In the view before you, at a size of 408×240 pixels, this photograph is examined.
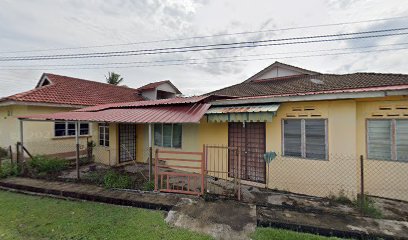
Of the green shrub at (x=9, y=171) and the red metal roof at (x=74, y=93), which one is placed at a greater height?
the red metal roof at (x=74, y=93)

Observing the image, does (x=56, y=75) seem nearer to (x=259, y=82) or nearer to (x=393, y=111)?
(x=259, y=82)

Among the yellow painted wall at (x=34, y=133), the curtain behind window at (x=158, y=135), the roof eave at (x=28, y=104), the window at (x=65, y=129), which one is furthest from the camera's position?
the window at (x=65, y=129)

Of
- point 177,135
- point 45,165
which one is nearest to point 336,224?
point 177,135

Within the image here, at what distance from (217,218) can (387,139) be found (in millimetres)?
5264

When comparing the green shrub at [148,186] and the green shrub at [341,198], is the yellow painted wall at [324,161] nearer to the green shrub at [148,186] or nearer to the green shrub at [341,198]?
the green shrub at [341,198]

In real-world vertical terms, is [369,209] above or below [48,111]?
below

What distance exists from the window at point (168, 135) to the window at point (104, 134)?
9.65ft

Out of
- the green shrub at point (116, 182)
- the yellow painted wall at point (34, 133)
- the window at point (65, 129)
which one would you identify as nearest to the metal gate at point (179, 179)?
the green shrub at point (116, 182)

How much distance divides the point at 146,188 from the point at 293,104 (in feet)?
18.1

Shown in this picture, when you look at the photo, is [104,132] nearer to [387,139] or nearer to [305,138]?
[305,138]

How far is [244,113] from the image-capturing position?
6.56 meters

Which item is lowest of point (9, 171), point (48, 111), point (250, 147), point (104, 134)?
point (9, 171)

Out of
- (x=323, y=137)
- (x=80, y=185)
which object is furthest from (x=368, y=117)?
(x=80, y=185)

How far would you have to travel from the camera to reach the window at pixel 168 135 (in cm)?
927
